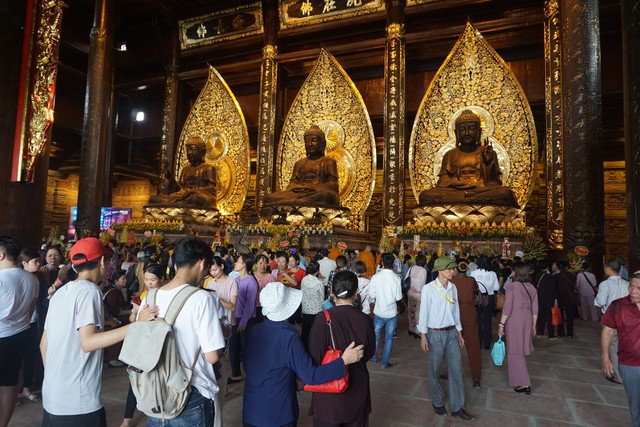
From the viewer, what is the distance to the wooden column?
10.1m

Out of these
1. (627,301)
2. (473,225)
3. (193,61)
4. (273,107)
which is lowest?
(627,301)

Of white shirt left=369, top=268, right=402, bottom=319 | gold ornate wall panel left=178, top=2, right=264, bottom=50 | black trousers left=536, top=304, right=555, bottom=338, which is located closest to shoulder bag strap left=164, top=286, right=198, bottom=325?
white shirt left=369, top=268, right=402, bottom=319

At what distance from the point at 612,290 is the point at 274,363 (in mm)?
4322

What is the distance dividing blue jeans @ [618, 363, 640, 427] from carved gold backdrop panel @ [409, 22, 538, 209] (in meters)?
9.25

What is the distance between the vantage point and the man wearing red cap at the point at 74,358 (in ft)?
6.15

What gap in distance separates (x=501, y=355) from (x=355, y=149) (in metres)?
9.91

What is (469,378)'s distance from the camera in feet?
14.0

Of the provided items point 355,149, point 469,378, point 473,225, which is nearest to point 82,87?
point 355,149

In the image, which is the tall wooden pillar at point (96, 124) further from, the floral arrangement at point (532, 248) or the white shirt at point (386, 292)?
the floral arrangement at point (532, 248)

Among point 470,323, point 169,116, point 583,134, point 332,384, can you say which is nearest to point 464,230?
point 583,134

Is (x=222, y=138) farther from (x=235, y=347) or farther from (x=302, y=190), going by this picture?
(x=235, y=347)

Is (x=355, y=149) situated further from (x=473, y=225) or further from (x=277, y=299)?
(x=277, y=299)

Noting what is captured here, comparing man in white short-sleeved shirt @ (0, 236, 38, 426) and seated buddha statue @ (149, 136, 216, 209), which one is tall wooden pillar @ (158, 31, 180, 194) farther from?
man in white short-sleeved shirt @ (0, 236, 38, 426)

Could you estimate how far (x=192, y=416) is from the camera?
170 centimetres
